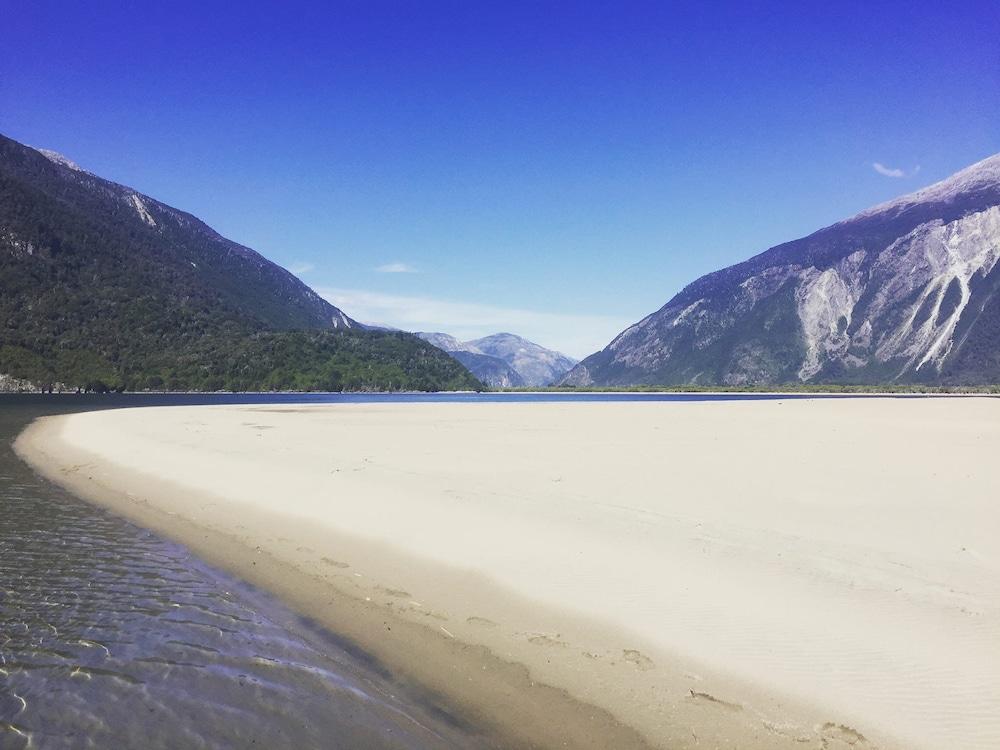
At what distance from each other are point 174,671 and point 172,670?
0.05 metres

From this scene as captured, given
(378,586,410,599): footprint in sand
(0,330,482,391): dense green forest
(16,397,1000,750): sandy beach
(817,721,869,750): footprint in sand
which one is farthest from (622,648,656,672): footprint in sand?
(0,330,482,391): dense green forest

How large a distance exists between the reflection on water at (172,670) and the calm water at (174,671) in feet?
0.06

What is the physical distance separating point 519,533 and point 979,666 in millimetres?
7509

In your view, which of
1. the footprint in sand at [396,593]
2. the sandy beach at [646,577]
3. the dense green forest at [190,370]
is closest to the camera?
the sandy beach at [646,577]

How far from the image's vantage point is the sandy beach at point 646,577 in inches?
237

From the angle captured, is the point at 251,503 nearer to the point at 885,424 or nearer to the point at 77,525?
the point at 77,525

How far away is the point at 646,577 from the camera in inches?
367

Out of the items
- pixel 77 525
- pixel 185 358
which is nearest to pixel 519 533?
pixel 77 525

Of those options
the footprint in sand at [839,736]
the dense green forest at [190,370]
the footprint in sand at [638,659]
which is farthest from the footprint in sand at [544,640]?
the dense green forest at [190,370]

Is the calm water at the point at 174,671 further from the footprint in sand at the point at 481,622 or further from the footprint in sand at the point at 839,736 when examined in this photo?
the footprint in sand at the point at 839,736

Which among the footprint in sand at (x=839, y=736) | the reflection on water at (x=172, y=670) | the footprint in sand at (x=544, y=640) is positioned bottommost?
the reflection on water at (x=172, y=670)

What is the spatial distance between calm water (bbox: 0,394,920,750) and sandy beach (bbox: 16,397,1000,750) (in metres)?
0.65

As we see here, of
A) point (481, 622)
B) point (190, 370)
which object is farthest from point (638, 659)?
point (190, 370)

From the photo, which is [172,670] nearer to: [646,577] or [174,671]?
[174,671]
